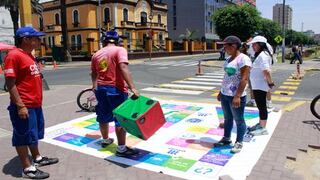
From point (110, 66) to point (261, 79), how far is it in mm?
2808

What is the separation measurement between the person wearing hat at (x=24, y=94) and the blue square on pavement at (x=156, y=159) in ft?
4.78

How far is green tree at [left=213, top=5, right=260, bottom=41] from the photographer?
Result: 3603 cm

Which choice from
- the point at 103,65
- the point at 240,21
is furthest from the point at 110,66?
the point at 240,21

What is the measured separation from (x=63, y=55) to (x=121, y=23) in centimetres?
1729

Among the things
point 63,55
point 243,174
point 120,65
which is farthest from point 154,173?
point 63,55

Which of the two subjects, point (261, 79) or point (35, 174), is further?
point (261, 79)

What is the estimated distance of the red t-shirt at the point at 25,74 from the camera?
14.9 ft

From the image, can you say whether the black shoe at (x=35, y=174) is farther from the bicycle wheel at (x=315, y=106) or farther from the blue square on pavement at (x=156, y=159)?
the bicycle wheel at (x=315, y=106)

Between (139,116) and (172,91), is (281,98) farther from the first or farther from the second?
(139,116)

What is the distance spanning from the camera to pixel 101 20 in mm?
56000

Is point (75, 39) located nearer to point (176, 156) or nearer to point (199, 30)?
point (199, 30)

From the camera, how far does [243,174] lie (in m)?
4.88

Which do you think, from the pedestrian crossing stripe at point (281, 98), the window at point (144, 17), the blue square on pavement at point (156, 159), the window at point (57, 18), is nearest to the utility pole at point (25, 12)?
the pedestrian crossing stripe at point (281, 98)

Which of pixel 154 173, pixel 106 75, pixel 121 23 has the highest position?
pixel 121 23
